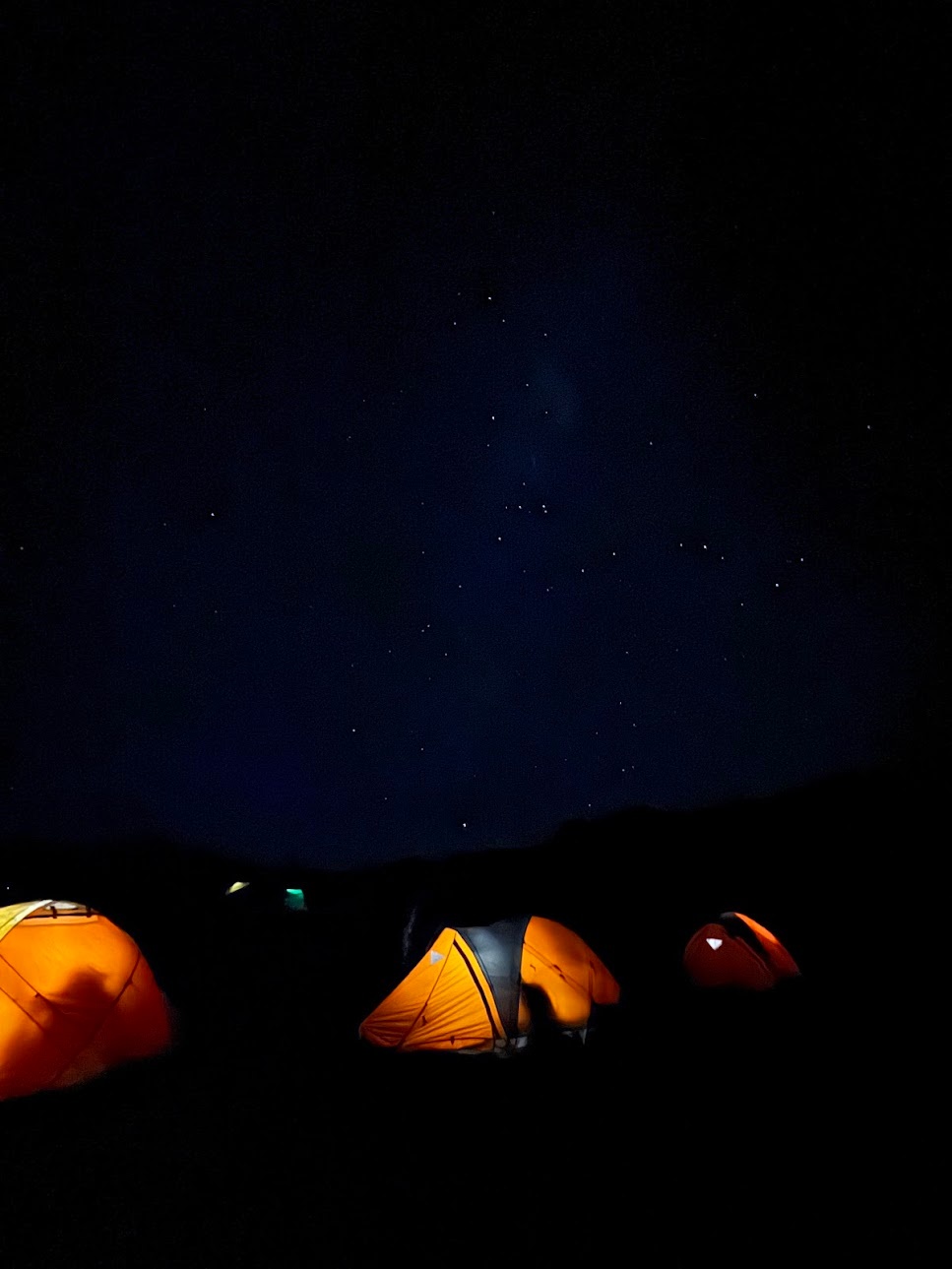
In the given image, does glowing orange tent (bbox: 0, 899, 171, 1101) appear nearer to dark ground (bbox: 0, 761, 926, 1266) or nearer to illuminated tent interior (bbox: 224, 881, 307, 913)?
dark ground (bbox: 0, 761, 926, 1266)

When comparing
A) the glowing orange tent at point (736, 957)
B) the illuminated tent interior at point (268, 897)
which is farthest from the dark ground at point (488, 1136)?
the illuminated tent interior at point (268, 897)

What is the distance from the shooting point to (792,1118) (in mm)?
5496

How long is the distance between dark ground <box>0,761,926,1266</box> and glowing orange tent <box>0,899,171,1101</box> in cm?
27

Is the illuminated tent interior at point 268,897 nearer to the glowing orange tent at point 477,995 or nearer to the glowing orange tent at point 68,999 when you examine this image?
the glowing orange tent at point 477,995

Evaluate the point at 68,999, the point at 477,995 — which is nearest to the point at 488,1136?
the point at 477,995

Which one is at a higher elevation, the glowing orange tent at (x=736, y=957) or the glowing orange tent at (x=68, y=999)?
the glowing orange tent at (x=68, y=999)

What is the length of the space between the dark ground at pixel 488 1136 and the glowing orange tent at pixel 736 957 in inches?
10.0

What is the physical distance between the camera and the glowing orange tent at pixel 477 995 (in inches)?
292

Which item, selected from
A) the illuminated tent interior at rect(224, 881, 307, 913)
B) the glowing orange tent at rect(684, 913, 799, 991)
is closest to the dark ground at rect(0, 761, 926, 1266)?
the glowing orange tent at rect(684, 913, 799, 991)

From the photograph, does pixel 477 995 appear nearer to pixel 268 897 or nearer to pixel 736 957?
pixel 736 957

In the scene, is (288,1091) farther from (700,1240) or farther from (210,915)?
(210,915)

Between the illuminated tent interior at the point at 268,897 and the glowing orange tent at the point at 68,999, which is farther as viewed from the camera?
the illuminated tent interior at the point at 268,897

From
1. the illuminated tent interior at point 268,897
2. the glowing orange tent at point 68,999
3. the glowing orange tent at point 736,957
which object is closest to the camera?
the glowing orange tent at point 68,999

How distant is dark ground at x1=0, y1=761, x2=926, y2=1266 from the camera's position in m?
4.06
